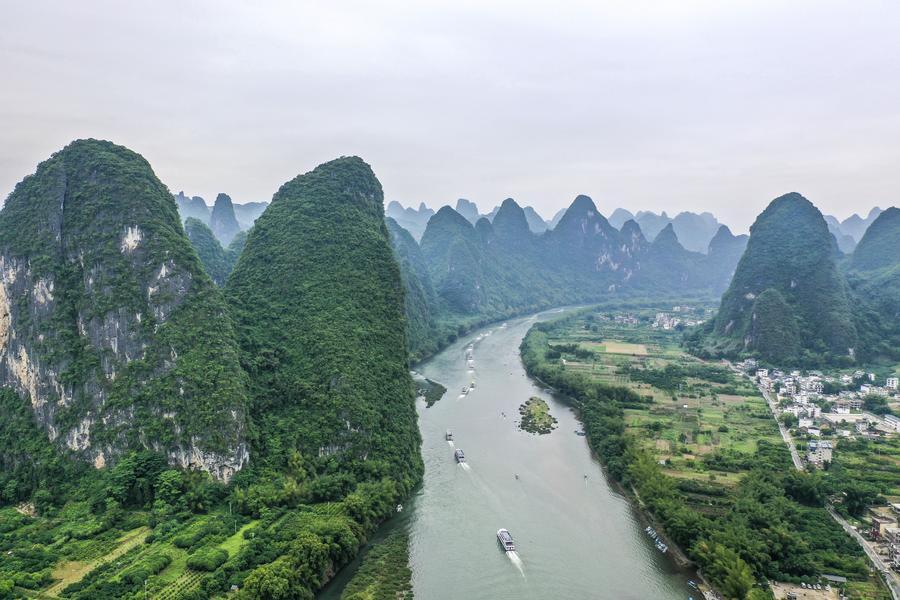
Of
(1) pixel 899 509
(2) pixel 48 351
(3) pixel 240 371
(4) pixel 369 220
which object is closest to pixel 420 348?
(4) pixel 369 220

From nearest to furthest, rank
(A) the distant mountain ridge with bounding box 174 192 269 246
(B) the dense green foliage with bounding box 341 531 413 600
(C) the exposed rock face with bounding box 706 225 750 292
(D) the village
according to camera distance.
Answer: (B) the dense green foliage with bounding box 341 531 413 600 → (D) the village → (A) the distant mountain ridge with bounding box 174 192 269 246 → (C) the exposed rock face with bounding box 706 225 750 292

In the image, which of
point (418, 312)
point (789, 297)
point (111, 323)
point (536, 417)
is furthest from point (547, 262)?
point (111, 323)

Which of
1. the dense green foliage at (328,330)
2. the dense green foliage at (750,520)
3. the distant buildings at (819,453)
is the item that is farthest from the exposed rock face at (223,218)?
the distant buildings at (819,453)

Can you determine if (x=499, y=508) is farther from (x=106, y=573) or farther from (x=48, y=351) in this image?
(x=48, y=351)

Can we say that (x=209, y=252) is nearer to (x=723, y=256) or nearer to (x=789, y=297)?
(x=789, y=297)

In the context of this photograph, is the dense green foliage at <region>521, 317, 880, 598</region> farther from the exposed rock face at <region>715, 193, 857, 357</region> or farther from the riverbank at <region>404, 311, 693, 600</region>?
the exposed rock face at <region>715, 193, 857, 357</region>

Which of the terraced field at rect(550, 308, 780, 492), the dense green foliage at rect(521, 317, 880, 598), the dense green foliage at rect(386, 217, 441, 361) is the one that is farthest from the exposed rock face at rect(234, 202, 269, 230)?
the dense green foliage at rect(521, 317, 880, 598)

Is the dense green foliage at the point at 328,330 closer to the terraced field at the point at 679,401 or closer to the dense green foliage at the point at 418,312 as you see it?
the dense green foliage at the point at 418,312

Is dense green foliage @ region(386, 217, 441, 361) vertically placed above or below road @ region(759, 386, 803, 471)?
above
